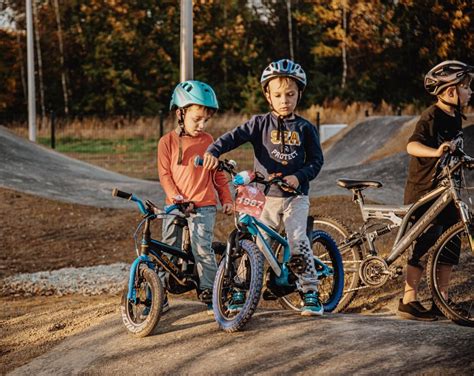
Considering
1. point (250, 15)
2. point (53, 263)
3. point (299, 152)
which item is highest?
point (250, 15)

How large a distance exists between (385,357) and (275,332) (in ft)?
2.61

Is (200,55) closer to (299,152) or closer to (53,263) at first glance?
(53,263)

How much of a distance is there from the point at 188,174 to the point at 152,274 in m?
0.78

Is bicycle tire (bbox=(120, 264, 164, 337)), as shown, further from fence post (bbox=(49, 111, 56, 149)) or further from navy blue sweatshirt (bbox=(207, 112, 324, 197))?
fence post (bbox=(49, 111, 56, 149))

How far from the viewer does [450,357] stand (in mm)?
4535

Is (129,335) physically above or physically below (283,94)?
below

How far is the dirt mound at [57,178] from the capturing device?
46.8 feet

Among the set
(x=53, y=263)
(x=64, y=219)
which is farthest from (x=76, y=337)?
(x=64, y=219)

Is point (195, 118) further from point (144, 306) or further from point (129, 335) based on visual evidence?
point (129, 335)

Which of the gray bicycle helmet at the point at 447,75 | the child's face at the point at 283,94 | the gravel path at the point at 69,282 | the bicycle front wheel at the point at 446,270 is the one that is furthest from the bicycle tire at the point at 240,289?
the gravel path at the point at 69,282

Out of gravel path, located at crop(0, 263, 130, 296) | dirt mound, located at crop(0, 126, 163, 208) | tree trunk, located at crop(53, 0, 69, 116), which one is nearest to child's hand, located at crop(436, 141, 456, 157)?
gravel path, located at crop(0, 263, 130, 296)

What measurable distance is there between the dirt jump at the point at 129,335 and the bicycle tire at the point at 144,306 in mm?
86

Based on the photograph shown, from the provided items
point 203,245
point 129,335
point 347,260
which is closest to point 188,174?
point 203,245

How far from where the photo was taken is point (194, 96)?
5.72 m
